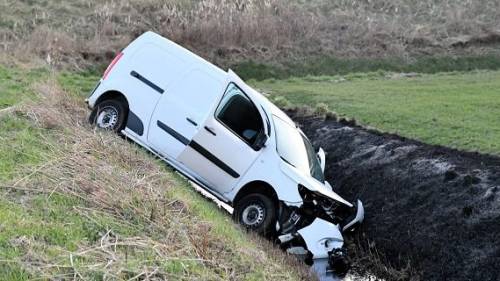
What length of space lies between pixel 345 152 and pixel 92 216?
7.70 meters

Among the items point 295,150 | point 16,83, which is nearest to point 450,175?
point 295,150

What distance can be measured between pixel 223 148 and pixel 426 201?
3.13 metres

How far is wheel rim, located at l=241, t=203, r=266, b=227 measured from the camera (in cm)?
999

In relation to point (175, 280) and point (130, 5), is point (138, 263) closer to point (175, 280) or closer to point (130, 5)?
point (175, 280)

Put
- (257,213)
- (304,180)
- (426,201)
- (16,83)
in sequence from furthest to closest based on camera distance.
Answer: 1. (16,83)
2. (426,201)
3. (257,213)
4. (304,180)

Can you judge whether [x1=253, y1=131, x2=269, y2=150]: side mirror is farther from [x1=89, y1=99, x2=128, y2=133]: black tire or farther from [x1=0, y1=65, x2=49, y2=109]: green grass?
[x1=0, y1=65, x2=49, y2=109]: green grass

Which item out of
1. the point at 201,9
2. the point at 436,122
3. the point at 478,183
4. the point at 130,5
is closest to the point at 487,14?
the point at 201,9

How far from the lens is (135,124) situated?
1119 centimetres

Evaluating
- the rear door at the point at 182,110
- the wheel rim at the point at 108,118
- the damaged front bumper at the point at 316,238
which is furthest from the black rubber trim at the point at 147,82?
the damaged front bumper at the point at 316,238

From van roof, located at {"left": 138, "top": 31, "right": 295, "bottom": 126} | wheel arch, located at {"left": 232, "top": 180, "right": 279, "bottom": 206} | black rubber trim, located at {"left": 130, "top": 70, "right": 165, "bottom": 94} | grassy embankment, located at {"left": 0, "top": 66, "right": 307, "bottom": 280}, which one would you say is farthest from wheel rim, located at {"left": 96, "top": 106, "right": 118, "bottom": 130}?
wheel arch, located at {"left": 232, "top": 180, "right": 279, "bottom": 206}

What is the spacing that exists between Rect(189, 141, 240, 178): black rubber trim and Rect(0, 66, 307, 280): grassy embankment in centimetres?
54

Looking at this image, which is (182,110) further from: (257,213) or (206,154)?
(257,213)

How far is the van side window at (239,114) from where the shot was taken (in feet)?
34.6

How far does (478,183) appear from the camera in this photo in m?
10.3
